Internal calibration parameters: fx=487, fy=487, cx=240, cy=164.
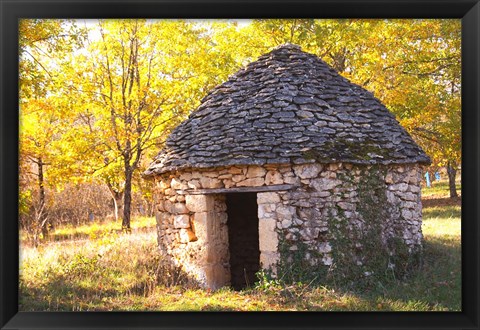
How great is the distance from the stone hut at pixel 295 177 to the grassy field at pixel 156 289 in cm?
36

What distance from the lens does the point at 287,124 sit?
689 cm

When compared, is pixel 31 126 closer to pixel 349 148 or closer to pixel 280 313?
pixel 349 148

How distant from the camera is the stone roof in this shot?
660 cm

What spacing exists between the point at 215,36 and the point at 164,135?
106 inches

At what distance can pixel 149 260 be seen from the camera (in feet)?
24.6

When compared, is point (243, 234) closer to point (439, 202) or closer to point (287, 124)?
point (287, 124)

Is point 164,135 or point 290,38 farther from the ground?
point 290,38

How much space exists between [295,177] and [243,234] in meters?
3.29

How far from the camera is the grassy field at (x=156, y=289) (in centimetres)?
585

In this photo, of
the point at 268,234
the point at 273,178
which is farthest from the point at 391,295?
the point at 273,178

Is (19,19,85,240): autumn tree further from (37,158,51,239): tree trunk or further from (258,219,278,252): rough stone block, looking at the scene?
(258,219,278,252): rough stone block

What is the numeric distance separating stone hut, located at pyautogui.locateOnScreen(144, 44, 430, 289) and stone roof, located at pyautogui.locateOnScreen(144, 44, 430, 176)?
0.06 feet

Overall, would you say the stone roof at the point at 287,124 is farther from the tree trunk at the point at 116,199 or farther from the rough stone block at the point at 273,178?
the tree trunk at the point at 116,199
